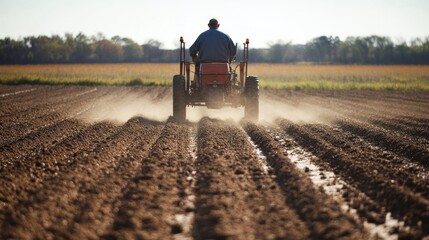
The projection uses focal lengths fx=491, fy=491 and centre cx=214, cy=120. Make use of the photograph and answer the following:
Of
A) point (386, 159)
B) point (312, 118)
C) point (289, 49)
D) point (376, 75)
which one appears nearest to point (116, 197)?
point (386, 159)

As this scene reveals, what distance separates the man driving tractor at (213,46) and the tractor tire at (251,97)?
75cm

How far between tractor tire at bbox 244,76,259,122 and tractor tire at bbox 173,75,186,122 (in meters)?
1.40

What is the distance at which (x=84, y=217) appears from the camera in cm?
405

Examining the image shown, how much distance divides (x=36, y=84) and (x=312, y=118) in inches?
831

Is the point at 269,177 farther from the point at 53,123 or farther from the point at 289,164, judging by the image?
the point at 53,123

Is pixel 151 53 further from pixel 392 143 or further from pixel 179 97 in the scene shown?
pixel 392 143

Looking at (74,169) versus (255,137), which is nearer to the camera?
(74,169)

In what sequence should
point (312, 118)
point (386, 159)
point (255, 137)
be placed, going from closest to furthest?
point (386, 159) < point (255, 137) < point (312, 118)

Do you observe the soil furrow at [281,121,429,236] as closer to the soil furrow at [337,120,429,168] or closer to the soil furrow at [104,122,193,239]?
the soil furrow at [337,120,429,168]

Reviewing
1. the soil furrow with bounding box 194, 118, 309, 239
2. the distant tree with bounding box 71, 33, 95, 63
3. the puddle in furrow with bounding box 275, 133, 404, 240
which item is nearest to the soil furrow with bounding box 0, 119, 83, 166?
the soil furrow with bounding box 194, 118, 309, 239

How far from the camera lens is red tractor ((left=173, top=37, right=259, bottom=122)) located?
10391 millimetres

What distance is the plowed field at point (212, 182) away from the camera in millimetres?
3908

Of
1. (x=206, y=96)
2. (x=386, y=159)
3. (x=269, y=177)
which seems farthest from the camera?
(x=206, y=96)

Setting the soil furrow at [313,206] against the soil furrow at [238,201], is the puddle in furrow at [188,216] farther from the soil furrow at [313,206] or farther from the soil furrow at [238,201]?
the soil furrow at [313,206]
